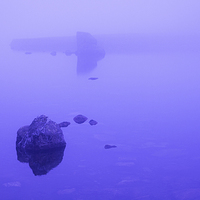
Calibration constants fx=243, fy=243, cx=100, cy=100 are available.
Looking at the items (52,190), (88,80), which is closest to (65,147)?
(52,190)

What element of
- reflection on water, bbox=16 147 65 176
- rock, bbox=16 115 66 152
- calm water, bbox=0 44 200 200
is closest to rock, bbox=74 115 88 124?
calm water, bbox=0 44 200 200

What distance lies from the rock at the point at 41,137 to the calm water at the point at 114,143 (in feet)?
1.10

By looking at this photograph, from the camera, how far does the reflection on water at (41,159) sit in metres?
6.15

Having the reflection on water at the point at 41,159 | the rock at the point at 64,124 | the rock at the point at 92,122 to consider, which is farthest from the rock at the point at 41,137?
the rock at the point at 92,122

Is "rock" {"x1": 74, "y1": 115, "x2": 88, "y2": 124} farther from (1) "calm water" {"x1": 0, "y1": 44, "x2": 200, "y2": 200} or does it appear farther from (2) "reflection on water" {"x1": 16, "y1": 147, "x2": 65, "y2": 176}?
(2) "reflection on water" {"x1": 16, "y1": 147, "x2": 65, "y2": 176}

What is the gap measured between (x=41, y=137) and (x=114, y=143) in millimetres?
2211

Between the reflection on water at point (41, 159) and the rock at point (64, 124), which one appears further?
the rock at point (64, 124)

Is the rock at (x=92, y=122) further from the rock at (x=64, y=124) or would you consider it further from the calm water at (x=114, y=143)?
the rock at (x=64, y=124)

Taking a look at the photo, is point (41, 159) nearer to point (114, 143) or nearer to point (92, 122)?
point (114, 143)

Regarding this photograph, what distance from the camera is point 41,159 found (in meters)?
6.49

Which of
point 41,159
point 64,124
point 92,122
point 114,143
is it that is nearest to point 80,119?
point 92,122

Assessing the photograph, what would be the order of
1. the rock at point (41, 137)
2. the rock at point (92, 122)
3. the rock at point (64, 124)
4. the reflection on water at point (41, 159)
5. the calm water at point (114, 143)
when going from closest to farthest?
the calm water at point (114, 143) → the reflection on water at point (41, 159) → the rock at point (41, 137) → the rock at point (64, 124) → the rock at point (92, 122)

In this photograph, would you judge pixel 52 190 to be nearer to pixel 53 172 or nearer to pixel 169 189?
pixel 53 172

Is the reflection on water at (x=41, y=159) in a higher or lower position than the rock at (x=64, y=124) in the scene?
lower
